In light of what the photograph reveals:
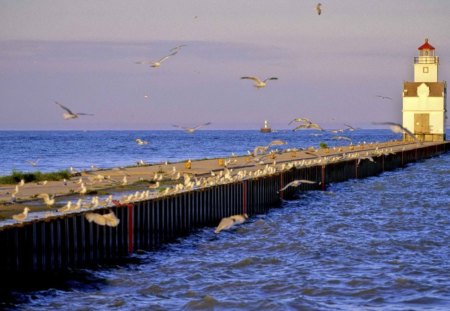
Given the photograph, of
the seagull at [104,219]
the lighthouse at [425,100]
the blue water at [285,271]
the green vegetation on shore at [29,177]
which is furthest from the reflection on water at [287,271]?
the lighthouse at [425,100]

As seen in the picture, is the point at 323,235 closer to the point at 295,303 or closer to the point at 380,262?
the point at 380,262

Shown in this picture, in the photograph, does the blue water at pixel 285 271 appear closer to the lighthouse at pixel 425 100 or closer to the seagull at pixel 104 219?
the seagull at pixel 104 219

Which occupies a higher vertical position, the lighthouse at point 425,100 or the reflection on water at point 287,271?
the lighthouse at point 425,100

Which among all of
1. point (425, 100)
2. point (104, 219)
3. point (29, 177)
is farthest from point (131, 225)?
point (425, 100)

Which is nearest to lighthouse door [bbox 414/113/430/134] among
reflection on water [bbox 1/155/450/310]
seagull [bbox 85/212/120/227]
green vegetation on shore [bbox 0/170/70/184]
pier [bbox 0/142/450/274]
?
pier [bbox 0/142/450/274]

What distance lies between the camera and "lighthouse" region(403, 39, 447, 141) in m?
104

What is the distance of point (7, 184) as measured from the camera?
3788 cm

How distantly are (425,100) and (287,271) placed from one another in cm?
8316

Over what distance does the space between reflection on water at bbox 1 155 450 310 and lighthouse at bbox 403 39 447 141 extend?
67839 millimetres

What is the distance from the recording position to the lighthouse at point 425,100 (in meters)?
104

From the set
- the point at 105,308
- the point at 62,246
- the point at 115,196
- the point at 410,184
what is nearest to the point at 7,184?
the point at 115,196

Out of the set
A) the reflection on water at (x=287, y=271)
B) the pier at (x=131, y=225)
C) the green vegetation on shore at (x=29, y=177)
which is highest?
the green vegetation on shore at (x=29, y=177)

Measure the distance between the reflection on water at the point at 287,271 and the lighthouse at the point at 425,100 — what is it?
67839 mm

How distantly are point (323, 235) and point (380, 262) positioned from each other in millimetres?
6156
